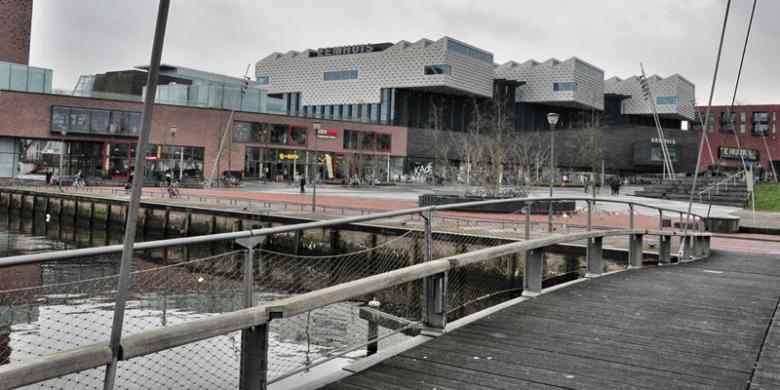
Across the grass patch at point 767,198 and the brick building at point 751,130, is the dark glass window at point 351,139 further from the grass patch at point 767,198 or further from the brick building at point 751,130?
the brick building at point 751,130

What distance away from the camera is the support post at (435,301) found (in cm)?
596

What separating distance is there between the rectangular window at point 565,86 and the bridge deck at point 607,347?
95.5 m

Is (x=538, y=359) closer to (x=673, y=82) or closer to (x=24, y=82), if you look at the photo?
(x=24, y=82)

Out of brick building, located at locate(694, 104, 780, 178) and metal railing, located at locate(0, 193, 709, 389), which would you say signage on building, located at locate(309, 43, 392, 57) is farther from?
metal railing, located at locate(0, 193, 709, 389)

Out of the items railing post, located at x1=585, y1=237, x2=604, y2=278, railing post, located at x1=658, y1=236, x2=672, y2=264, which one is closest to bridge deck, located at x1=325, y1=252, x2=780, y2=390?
railing post, located at x1=585, y1=237, x2=604, y2=278

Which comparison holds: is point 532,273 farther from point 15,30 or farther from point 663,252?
point 15,30

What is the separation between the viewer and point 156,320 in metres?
13.8

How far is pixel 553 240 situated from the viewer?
816 centimetres

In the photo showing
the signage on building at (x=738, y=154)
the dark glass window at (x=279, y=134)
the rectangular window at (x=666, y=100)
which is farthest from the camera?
the rectangular window at (x=666, y=100)

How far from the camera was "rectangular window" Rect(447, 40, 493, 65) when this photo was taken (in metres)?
86.4

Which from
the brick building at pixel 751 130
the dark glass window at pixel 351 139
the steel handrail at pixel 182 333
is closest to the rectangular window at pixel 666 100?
the brick building at pixel 751 130

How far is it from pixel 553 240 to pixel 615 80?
120146 mm

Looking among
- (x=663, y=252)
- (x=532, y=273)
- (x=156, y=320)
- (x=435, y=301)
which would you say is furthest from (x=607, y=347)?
(x=156, y=320)

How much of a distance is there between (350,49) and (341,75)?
4148mm
